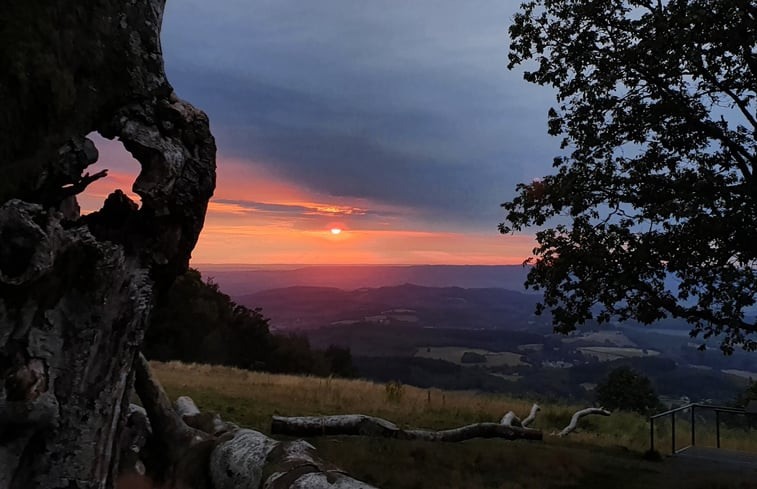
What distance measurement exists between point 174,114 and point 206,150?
1.50 feet

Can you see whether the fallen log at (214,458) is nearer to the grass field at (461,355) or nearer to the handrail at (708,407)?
the handrail at (708,407)

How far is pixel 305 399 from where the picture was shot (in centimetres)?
1816

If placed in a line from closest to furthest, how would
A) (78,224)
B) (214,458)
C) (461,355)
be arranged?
(78,224)
(214,458)
(461,355)

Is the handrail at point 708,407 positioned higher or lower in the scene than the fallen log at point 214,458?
lower

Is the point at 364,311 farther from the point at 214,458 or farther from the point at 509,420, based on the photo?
the point at 214,458

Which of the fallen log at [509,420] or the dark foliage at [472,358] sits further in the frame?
the dark foliage at [472,358]

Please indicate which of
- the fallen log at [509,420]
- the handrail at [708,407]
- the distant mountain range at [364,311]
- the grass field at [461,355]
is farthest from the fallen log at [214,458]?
the distant mountain range at [364,311]

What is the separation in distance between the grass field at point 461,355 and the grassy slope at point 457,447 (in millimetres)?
81954

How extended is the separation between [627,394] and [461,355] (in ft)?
262

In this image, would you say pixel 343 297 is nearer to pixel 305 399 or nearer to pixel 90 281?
pixel 305 399

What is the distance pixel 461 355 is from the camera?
11312 cm

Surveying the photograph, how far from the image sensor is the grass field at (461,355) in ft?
341

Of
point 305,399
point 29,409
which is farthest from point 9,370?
point 305,399

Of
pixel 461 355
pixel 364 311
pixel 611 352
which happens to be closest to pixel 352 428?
pixel 461 355
